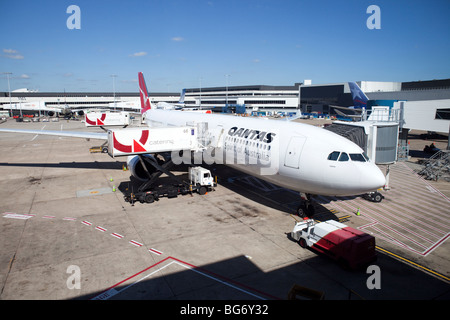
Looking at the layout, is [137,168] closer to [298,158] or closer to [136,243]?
[136,243]

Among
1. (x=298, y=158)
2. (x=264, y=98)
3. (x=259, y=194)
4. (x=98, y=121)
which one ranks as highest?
(x=264, y=98)

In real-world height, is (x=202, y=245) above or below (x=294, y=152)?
below

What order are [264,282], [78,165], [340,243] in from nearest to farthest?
[264,282] < [340,243] < [78,165]

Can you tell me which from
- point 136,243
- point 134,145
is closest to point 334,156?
point 136,243

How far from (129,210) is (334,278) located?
43.0 ft

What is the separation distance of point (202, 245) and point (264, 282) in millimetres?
4029

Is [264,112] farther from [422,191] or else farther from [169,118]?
[422,191]

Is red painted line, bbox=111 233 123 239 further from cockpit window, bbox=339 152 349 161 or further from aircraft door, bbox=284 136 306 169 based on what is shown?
cockpit window, bbox=339 152 349 161

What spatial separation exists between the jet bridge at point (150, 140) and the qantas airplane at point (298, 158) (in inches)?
81.7

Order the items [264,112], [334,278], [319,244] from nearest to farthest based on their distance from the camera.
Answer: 1. [334,278]
2. [319,244]
3. [264,112]

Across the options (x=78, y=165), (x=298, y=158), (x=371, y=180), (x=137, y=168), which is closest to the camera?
(x=371, y=180)

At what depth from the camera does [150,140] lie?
20.2 m
